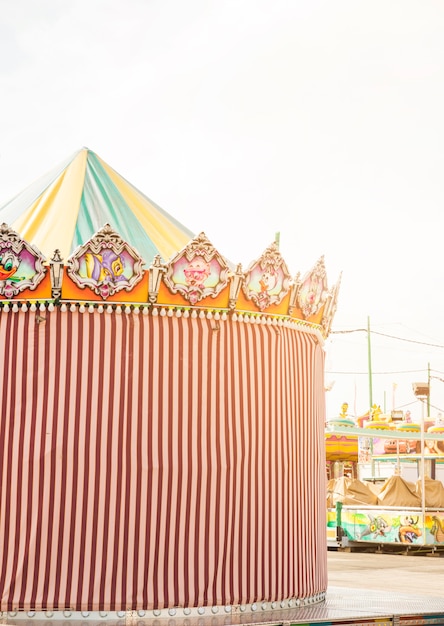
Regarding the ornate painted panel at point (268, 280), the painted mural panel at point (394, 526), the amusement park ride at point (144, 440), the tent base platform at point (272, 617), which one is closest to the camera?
the tent base platform at point (272, 617)

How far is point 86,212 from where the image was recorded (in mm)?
8859

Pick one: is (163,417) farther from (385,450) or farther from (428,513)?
(385,450)

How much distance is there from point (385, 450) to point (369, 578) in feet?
70.5

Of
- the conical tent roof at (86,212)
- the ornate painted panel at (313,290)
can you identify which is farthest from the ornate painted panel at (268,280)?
the conical tent roof at (86,212)

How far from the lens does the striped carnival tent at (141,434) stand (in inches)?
301

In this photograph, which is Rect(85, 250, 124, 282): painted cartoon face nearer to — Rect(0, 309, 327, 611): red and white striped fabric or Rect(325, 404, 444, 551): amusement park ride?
Rect(0, 309, 327, 611): red and white striped fabric

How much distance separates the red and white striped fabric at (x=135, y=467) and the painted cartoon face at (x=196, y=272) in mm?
334

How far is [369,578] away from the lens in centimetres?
1368

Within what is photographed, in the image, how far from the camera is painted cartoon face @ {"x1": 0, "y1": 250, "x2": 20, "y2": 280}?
7.92 meters

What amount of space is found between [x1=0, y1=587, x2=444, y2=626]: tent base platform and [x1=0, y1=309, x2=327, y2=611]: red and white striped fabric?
0.09 meters

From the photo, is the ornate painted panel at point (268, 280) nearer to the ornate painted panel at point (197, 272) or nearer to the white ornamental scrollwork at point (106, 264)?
the ornate painted panel at point (197, 272)

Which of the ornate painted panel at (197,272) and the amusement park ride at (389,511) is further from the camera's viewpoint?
the amusement park ride at (389,511)

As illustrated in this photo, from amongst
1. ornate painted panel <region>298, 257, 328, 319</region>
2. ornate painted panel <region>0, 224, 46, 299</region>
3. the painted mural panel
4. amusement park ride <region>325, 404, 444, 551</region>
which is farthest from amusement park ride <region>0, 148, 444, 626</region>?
the painted mural panel

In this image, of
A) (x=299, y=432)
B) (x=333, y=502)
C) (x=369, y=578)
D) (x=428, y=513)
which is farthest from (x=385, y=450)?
(x=299, y=432)
